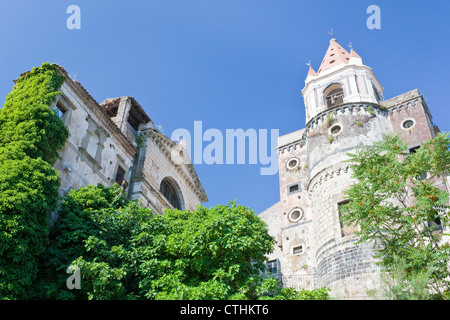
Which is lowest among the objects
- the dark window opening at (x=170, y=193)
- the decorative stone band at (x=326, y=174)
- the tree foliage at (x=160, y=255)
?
the tree foliage at (x=160, y=255)

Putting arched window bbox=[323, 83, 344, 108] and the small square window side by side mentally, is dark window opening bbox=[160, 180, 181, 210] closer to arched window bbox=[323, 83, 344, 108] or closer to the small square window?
the small square window

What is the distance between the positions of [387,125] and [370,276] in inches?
397

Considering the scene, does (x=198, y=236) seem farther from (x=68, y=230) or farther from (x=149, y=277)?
(x=68, y=230)

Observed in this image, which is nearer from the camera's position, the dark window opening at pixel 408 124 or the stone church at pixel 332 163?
the stone church at pixel 332 163

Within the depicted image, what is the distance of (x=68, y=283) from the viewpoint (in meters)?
14.9

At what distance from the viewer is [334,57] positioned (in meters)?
32.8

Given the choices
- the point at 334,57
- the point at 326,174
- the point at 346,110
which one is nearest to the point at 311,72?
the point at 334,57

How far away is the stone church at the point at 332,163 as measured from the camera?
901 inches

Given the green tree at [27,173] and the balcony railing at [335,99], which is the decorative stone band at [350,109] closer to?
the balcony railing at [335,99]

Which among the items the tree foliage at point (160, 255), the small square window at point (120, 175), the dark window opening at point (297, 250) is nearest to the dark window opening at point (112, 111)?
the small square window at point (120, 175)

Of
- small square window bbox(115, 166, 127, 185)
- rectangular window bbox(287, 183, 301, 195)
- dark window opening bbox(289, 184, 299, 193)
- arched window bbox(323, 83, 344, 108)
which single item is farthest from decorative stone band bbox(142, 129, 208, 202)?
arched window bbox(323, 83, 344, 108)

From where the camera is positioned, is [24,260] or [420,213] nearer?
[24,260]

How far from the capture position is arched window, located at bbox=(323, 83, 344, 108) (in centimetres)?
2997
